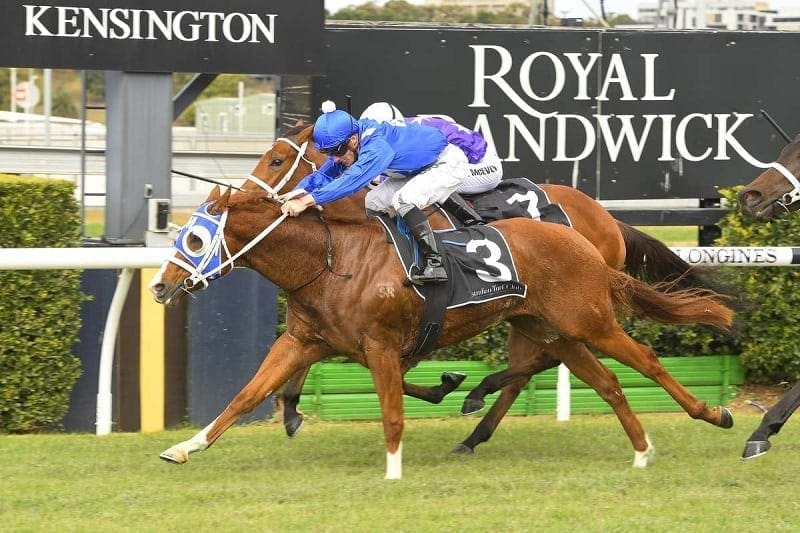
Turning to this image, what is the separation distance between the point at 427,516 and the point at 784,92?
497 centimetres

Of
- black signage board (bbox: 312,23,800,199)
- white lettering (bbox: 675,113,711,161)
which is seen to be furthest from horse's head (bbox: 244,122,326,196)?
white lettering (bbox: 675,113,711,161)

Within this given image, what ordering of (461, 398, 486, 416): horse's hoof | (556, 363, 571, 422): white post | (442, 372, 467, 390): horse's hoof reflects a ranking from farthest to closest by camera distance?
(556, 363, 571, 422): white post, (461, 398, 486, 416): horse's hoof, (442, 372, 467, 390): horse's hoof

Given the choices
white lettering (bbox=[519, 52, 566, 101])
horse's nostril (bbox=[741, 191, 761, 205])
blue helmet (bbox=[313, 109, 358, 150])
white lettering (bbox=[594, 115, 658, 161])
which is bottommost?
horse's nostril (bbox=[741, 191, 761, 205])

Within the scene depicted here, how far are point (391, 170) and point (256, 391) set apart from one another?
4.05 ft

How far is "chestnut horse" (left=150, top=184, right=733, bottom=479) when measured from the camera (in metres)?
5.46

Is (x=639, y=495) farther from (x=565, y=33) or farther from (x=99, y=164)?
(x=99, y=164)

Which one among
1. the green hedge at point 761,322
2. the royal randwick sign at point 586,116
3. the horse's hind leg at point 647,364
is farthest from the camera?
the royal randwick sign at point 586,116

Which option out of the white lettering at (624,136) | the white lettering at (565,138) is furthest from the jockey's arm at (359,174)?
the white lettering at (624,136)

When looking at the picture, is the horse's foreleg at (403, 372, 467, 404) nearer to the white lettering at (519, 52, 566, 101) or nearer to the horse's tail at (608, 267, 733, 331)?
the horse's tail at (608, 267, 733, 331)

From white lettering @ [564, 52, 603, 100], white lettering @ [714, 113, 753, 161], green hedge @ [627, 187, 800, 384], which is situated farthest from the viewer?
white lettering @ [714, 113, 753, 161]

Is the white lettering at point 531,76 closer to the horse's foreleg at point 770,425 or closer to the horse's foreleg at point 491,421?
the horse's foreleg at point 491,421

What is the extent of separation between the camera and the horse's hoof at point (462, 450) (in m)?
6.38

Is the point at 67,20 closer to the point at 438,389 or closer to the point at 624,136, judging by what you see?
the point at 438,389

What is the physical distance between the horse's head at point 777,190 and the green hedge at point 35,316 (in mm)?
3586
